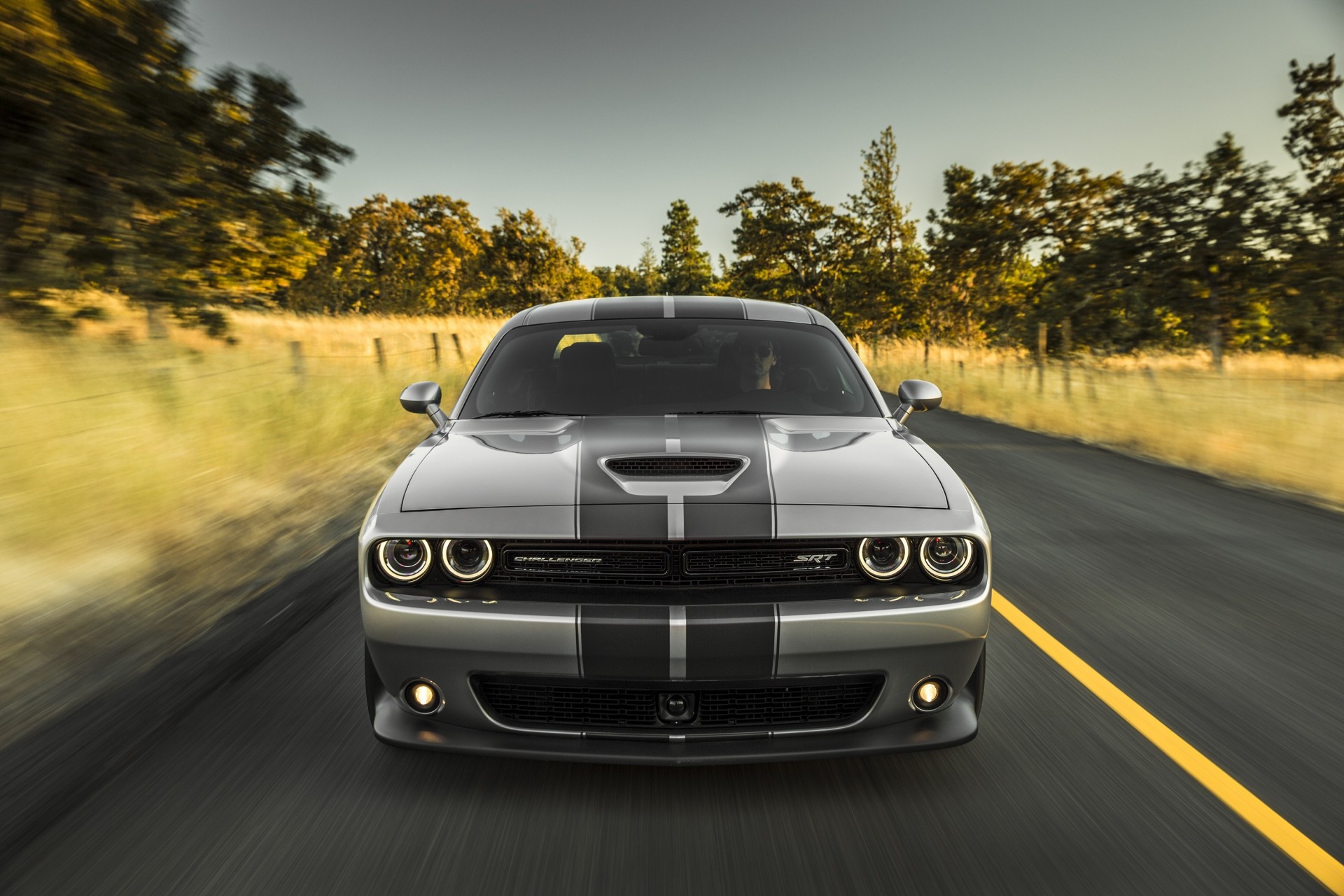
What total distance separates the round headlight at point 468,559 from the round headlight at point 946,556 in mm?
1330

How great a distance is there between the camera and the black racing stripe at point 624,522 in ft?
8.66

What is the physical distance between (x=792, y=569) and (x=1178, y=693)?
2001 millimetres

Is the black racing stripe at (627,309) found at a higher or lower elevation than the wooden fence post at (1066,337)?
higher

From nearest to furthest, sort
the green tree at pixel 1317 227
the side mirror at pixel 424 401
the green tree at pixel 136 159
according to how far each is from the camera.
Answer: the side mirror at pixel 424 401 < the green tree at pixel 136 159 < the green tree at pixel 1317 227

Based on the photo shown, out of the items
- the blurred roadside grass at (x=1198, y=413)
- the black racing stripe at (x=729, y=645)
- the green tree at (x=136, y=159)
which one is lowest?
the blurred roadside grass at (x=1198, y=413)

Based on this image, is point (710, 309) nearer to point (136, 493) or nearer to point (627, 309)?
point (627, 309)

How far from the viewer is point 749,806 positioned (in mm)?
2662

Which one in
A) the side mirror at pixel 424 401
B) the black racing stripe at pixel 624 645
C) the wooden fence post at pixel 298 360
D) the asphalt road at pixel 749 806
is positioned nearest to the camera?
the asphalt road at pixel 749 806

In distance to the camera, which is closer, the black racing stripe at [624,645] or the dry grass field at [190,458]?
the black racing stripe at [624,645]

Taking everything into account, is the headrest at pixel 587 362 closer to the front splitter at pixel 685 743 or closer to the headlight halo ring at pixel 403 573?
the headlight halo ring at pixel 403 573

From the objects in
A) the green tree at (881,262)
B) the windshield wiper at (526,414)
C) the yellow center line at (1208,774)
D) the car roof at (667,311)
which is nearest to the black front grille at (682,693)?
the yellow center line at (1208,774)

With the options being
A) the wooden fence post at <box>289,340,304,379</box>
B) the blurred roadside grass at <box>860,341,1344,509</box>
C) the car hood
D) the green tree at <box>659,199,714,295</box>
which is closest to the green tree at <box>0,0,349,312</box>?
the wooden fence post at <box>289,340,304,379</box>

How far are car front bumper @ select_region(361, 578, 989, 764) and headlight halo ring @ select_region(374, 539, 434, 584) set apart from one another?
48mm

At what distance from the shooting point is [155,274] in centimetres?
696
